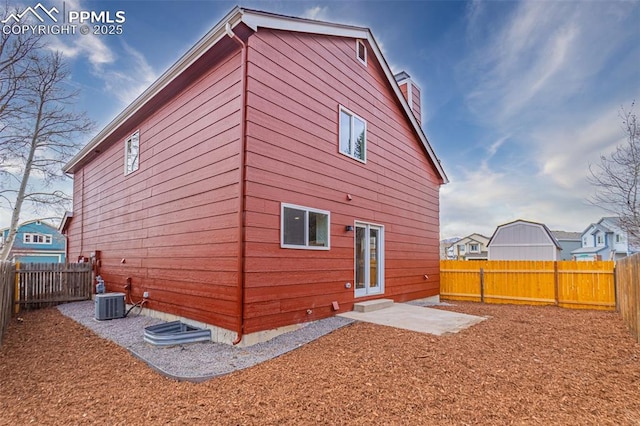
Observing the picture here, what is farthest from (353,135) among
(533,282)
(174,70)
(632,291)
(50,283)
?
(50,283)

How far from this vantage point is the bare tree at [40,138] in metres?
12.9

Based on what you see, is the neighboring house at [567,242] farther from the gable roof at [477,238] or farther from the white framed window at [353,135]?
the white framed window at [353,135]

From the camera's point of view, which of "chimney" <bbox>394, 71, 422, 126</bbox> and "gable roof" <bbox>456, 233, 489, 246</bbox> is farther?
"gable roof" <bbox>456, 233, 489, 246</bbox>

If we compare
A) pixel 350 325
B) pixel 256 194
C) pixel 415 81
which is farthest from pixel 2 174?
pixel 415 81

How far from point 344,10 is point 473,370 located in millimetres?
8761

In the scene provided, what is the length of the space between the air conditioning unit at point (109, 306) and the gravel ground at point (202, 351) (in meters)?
0.43

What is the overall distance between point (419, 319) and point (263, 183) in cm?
397

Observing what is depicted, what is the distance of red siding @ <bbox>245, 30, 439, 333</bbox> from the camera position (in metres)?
5.65

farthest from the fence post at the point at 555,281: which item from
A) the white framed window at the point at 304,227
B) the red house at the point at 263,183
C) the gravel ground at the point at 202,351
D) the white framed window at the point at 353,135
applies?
the white framed window at the point at 304,227

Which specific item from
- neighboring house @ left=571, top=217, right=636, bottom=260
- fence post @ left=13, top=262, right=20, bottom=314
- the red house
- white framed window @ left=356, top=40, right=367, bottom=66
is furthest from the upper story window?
neighboring house @ left=571, top=217, right=636, bottom=260

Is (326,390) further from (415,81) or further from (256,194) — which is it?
(415,81)

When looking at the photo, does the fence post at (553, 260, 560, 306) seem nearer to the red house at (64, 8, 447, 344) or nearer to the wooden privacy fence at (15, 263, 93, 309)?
the red house at (64, 8, 447, 344)

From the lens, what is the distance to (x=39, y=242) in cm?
2889

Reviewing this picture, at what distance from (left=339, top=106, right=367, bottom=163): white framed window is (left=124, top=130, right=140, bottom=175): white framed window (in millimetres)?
5225
